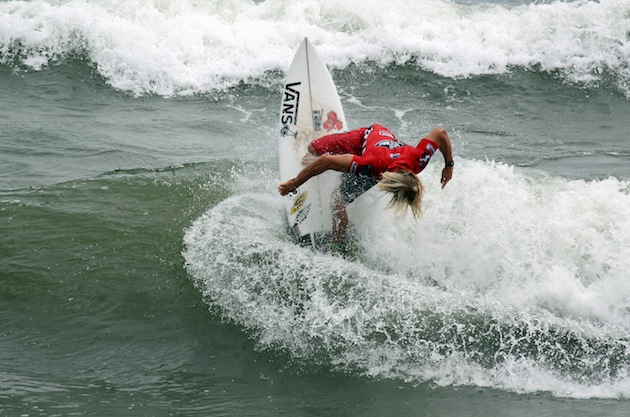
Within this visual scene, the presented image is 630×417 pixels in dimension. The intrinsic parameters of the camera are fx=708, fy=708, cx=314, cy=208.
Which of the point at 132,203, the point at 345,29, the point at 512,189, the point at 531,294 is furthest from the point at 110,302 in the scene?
the point at 345,29

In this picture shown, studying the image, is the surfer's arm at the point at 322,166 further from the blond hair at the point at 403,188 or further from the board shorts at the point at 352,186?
the board shorts at the point at 352,186

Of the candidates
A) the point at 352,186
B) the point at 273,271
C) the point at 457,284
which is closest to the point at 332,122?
the point at 352,186

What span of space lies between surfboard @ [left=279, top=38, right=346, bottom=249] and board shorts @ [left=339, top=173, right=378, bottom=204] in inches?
5.5

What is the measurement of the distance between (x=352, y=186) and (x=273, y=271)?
1.25 meters

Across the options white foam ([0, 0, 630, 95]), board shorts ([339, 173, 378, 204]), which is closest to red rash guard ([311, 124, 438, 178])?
board shorts ([339, 173, 378, 204])

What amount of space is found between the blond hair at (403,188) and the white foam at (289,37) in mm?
7327

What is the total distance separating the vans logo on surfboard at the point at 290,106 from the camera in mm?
7492

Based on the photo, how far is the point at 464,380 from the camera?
4895mm

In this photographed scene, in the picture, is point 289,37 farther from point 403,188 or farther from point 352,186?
point 403,188

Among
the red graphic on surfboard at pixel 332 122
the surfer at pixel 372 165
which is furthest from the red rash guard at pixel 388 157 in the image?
the red graphic on surfboard at pixel 332 122

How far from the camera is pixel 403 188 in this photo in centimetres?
564

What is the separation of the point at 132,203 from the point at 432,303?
349 cm

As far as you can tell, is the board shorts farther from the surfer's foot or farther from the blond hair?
the blond hair

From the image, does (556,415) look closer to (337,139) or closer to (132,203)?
(337,139)
